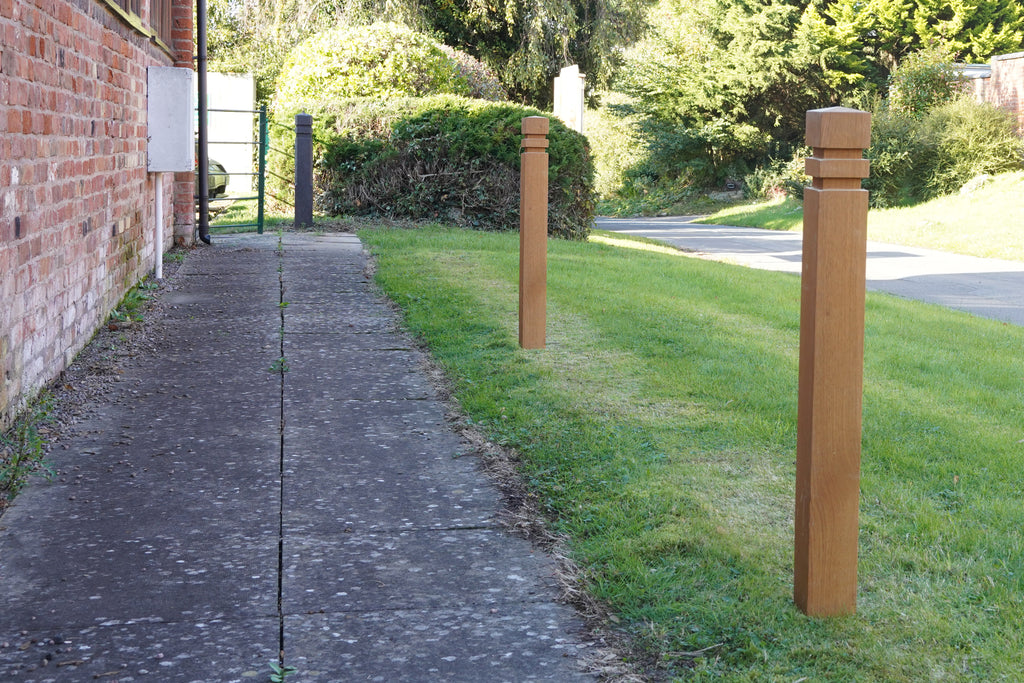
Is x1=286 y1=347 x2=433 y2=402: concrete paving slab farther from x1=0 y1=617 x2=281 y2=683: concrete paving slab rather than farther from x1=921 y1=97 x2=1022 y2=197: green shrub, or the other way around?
x1=921 y1=97 x2=1022 y2=197: green shrub

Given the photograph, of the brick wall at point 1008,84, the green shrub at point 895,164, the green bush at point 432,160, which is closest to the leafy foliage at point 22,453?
the green bush at point 432,160

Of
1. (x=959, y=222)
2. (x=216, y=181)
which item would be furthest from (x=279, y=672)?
(x=959, y=222)

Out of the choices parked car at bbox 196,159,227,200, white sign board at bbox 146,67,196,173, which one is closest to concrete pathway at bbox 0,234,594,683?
white sign board at bbox 146,67,196,173

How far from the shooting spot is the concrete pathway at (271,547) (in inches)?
108

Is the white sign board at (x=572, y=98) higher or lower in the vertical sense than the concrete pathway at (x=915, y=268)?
higher

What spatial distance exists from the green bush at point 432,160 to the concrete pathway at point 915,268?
3.16 metres

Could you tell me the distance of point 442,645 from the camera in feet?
9.21

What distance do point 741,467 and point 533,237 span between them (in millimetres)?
2634

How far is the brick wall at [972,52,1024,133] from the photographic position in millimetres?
25531

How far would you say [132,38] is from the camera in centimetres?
826

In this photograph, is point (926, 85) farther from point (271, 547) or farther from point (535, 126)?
point (271, 547)

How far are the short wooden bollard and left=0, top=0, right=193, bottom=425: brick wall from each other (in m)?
3.19

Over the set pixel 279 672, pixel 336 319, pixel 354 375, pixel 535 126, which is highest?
pixel 535 126

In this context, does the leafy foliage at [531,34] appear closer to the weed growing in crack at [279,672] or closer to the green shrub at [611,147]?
the green shrub at [611,147]
